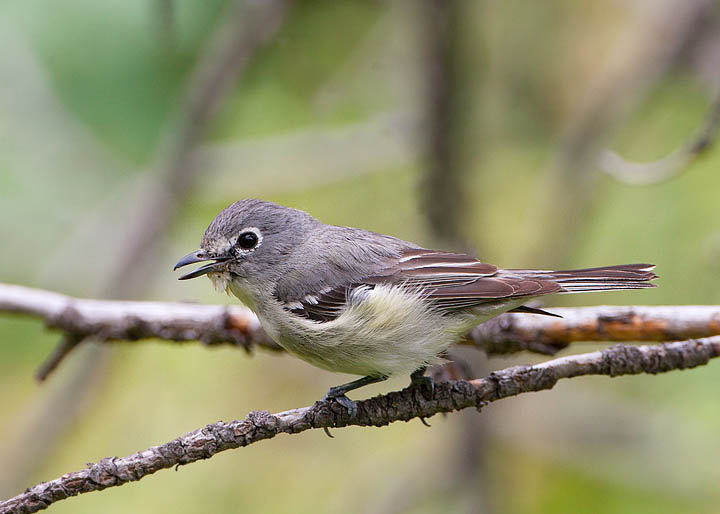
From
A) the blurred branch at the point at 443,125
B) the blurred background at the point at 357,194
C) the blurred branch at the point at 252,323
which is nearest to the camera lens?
the blurred branch at the point at 252,323

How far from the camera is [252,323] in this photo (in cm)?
394

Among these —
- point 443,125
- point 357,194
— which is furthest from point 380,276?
point 357,194

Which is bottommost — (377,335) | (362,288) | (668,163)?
(377,335)

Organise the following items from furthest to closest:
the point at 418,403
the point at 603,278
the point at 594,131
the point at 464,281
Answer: the point at 594,131 < the point at 464,281 < the point at 603,278 < the point at 418,403

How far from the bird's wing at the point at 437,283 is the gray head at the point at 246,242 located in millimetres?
375

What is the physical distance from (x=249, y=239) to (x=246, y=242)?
22mm

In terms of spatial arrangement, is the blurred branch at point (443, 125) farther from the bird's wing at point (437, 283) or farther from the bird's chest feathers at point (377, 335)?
the bird's chest feathers at point (377, 335)

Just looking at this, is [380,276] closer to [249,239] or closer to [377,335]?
[377,335]

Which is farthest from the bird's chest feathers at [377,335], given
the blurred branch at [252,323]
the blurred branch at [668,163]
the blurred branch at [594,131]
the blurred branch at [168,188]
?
the blurred branch at [594,131]

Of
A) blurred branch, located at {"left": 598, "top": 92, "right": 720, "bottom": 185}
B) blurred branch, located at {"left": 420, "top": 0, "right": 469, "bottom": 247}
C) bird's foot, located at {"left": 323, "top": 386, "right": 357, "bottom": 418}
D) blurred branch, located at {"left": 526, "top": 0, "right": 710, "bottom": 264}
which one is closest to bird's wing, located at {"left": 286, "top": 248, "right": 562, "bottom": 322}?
bird's foot, located at {"left": 323, "top": 386, "right": 357, "bottom": 418}

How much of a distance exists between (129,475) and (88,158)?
423 centimetres

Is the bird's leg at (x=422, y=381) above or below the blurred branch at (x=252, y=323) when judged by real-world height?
below

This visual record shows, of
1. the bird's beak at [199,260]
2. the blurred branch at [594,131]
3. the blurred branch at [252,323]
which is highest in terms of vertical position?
the blurred branch at [594,131]

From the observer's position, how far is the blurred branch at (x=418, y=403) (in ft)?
8.41
